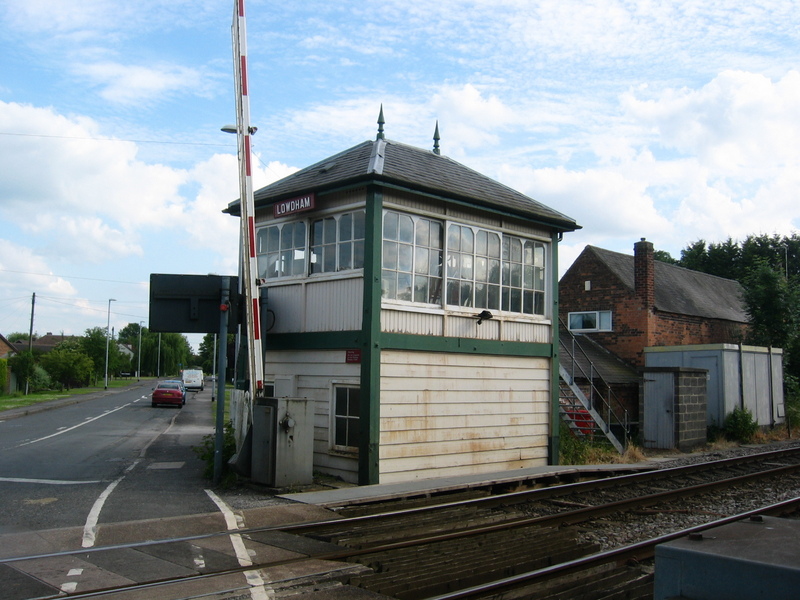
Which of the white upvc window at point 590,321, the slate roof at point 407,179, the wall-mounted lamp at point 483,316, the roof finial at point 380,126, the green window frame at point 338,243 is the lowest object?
the wall-mounted lamp at point 483,316

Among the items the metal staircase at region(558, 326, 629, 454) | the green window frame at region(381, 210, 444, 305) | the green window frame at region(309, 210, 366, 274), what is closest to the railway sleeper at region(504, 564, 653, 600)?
the green window frame at region(381, 210, 444, 305)

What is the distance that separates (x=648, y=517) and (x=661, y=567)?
21.5ft

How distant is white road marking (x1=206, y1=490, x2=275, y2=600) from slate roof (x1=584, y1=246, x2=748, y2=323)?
709 inches

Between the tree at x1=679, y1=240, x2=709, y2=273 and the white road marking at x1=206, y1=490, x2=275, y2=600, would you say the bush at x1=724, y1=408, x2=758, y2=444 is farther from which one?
the tree at x1=679, y1=240, x2=709, y2=273

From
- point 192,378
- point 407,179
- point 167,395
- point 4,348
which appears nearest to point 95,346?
point 4,348

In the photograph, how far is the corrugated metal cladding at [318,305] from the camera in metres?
11.8

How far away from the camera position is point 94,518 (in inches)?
325

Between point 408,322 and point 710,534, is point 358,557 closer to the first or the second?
point 710,534

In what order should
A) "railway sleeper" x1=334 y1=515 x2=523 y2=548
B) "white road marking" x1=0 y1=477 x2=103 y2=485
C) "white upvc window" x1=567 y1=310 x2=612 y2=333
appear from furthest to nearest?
"white upvc window" x1=567 y1=310 x2=612 y2=333, "white road marking" x1=0 y1=477 x2=103 y2=485, "railway sleeper" x1=334 y1=515 x2=523 y2=548

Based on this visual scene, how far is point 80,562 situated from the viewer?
614cm

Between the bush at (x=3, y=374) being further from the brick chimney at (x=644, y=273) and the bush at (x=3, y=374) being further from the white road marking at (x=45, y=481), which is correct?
the brick chimney at (x=644, y=273)

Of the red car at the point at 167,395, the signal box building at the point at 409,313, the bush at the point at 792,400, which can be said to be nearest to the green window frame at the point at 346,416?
the signal box building at the point at 409,313

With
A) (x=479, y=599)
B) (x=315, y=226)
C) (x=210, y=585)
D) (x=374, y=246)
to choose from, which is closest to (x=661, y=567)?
(x=479, y=599)

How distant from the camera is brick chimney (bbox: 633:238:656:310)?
2311 cm
